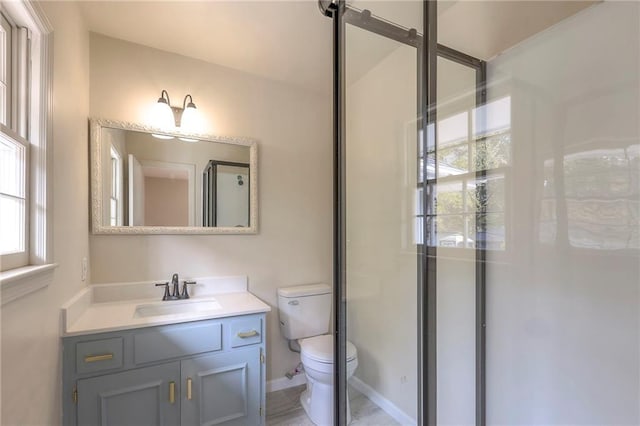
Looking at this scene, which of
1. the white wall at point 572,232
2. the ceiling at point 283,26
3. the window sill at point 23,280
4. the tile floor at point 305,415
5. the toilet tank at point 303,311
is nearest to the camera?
the window sill at point 23,280

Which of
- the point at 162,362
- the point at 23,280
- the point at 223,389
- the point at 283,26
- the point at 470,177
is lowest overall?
the point at 223,389

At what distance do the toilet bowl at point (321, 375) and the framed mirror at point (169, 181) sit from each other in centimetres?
94

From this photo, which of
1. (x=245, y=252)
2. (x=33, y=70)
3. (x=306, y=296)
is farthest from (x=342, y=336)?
(x=33, y=70)

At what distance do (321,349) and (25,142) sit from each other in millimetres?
1742

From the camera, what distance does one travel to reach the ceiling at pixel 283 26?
4.27 feet

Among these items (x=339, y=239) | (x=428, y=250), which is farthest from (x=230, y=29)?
(x=428, y=250)

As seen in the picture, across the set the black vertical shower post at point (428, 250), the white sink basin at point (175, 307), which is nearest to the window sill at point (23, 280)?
the white sink basin at point (175, 307)

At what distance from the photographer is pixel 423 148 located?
5.14 ft

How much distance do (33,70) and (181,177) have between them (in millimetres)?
941

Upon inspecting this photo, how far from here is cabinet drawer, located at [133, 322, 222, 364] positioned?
4.74 feet

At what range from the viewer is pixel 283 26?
1723 mm

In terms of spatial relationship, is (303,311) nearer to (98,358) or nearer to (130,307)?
(130,307)

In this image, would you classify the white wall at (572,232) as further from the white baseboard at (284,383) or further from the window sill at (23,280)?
the window sill at (23,280)

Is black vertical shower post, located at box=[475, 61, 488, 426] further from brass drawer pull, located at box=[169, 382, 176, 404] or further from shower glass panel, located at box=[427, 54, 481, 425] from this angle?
brass drawer pull, located at box=[169, 382, 176, 404]
